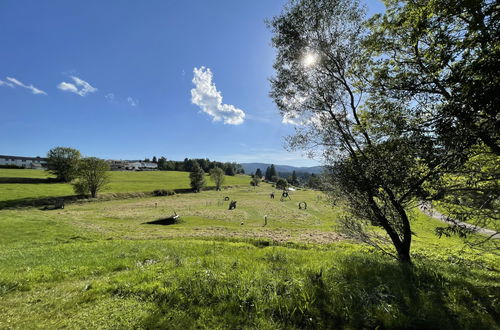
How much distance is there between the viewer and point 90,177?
188 ft

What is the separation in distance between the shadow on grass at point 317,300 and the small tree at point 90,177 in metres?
63.9

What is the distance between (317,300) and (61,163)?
96.4 m

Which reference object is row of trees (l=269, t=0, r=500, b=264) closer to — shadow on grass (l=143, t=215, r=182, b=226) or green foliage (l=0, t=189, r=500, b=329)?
green foliage (l=0, t=189, r=500, b=329)

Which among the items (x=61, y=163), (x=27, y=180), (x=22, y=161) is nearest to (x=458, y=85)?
(x=61, y=163)

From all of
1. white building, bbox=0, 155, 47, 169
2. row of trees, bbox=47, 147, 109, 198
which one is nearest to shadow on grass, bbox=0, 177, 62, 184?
row of trees, bbox=47, 147, 109, 198

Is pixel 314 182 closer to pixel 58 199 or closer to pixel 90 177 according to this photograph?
pixel 58 199

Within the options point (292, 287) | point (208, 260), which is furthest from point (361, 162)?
point (208, 260)

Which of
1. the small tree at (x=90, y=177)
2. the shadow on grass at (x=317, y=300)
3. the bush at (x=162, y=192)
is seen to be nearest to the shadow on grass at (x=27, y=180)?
the small tree at (x=90, y=177)

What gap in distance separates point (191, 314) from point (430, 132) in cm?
761

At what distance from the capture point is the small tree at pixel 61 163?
73250 millimetres

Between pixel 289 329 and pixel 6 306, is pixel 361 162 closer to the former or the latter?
pixel 289 329

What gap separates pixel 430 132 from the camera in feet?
18.3

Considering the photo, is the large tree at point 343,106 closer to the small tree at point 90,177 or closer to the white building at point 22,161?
the small tree at point 90,177

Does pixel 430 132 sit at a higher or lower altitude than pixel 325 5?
lower
